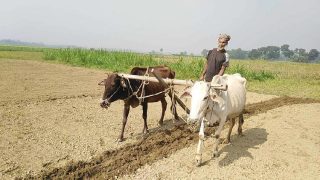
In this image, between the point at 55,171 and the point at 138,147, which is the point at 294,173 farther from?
the point at 55,171

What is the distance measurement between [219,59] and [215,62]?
4.7 inches

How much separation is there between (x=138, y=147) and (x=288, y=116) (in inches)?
240

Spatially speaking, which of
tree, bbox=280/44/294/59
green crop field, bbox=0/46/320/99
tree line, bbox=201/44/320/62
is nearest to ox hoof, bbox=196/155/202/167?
green crop field, bbox=0/46/320/99

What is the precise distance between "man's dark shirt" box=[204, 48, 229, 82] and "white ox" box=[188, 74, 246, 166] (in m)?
0.44

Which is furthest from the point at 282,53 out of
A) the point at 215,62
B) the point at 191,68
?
the point at 215,62

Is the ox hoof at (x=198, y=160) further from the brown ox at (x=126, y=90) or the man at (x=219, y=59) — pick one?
the brown ox at (x=126, y=90)

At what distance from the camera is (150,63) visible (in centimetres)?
3022

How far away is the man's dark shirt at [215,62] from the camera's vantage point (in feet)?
25.4

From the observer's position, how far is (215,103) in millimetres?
7102

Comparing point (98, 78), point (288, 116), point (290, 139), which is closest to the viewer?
point (290, 139)

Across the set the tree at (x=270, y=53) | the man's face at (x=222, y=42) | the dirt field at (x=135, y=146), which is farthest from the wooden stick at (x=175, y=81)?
the tree at (x=270, y=53)

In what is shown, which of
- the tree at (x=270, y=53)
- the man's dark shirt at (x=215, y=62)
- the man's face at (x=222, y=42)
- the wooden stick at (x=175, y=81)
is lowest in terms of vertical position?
the tree at (x=270, y=53)

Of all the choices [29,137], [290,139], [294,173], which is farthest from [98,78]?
[294,173]

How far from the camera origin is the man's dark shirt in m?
7.74
